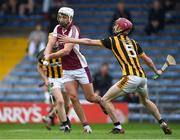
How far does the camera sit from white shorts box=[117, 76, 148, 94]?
1438cm

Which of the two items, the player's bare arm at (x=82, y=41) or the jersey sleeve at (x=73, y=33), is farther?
the jersey sleeve at (x=73, y=33)

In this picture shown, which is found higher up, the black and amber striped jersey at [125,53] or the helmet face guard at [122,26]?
the helmet face guard at [122,26]

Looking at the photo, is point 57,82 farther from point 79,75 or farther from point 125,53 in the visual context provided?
point 125,53

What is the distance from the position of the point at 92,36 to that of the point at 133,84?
1316cm

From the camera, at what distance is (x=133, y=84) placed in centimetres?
1436

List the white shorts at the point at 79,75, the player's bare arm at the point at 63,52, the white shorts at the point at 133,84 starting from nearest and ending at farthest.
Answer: the white shorts at the point at 133,84, the player's bare arm at the point at 63,52, the white shorts at the point at 79,75

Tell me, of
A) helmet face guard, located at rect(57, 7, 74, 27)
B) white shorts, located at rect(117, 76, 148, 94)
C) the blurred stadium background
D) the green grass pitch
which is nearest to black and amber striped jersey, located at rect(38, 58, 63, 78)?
the green grass pitch

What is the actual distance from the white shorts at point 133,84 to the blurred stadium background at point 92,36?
27.4 ft

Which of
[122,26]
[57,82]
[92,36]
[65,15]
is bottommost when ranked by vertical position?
[92,36]

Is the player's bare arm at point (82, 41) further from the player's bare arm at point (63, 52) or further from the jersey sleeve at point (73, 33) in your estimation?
the jersey sleeve at point (73, 33)

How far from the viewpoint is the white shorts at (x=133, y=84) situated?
14.4m

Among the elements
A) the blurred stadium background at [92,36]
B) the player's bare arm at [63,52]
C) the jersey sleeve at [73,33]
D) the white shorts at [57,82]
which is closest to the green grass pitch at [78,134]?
the white shorts at [57,82]

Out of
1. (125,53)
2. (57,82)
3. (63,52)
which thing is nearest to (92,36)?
(57,82)

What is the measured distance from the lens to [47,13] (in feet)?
91.2
